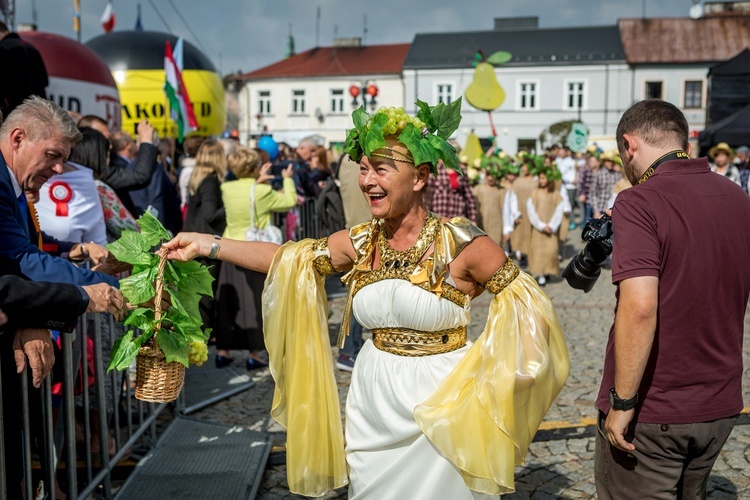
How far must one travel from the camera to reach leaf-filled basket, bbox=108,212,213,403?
119 inches

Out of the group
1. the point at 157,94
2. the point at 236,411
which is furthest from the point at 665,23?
the point at 236,411

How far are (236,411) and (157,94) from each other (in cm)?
990

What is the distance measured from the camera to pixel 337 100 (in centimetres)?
5069

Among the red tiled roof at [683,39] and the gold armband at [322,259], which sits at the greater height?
the red tiled roof at [683,39]

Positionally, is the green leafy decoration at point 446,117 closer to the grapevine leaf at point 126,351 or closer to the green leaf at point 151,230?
the green leaf at point 151,230

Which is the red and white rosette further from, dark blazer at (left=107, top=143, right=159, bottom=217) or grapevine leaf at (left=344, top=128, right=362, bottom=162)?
grapevine leaf at (left=344, top=128, right=362, bottom=162)

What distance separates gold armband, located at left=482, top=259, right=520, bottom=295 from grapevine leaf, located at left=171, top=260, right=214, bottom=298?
49.1 inches

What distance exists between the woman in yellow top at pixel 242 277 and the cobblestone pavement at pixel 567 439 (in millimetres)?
379

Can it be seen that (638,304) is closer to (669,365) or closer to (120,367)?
(669,365)

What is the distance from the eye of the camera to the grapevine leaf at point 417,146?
2805 mm

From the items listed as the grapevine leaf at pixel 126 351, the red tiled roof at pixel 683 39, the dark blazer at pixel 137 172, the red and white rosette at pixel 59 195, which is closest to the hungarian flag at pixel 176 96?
the dark blazer at pixel 137 172

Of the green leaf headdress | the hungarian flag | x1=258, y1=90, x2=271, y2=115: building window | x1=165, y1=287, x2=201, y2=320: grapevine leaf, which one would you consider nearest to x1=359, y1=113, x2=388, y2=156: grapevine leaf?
the green leaf headdress

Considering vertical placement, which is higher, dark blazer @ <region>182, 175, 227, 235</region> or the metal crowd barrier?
dark blazer @ <region>182, 175, 227, 235</region>

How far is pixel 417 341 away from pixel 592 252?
2.63 ft
